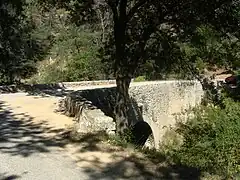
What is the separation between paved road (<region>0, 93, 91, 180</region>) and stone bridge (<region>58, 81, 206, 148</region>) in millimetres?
3521

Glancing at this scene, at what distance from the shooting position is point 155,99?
2109 cm

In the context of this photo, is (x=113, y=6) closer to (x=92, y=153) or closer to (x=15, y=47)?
(x=92, y=153)

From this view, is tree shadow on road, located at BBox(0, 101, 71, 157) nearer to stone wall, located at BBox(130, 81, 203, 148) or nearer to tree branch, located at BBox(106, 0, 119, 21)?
tree branch, located at BBox(106, 0, 119, 21)

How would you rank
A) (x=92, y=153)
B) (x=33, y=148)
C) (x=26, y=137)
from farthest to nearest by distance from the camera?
(x=26, y=137) → (x=33, y=148) → (x=92, y=153)

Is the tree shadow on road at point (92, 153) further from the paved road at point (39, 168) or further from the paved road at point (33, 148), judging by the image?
the paved road at point (39, 168)

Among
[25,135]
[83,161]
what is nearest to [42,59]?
[25,135]

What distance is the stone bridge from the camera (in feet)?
50.3

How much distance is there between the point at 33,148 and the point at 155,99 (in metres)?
14.1

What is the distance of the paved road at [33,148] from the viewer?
601 cm

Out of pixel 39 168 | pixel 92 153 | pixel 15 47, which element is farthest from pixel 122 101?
pixel 15 47

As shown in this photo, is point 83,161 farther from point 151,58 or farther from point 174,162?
point 151,58

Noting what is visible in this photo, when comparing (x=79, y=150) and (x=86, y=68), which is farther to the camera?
(x=86, y=68)

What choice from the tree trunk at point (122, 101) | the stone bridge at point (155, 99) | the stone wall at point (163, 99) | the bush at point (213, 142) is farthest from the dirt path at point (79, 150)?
the stone wall at point (163, 99)

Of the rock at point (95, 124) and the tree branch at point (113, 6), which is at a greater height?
the tree branch at point (113, 6)
